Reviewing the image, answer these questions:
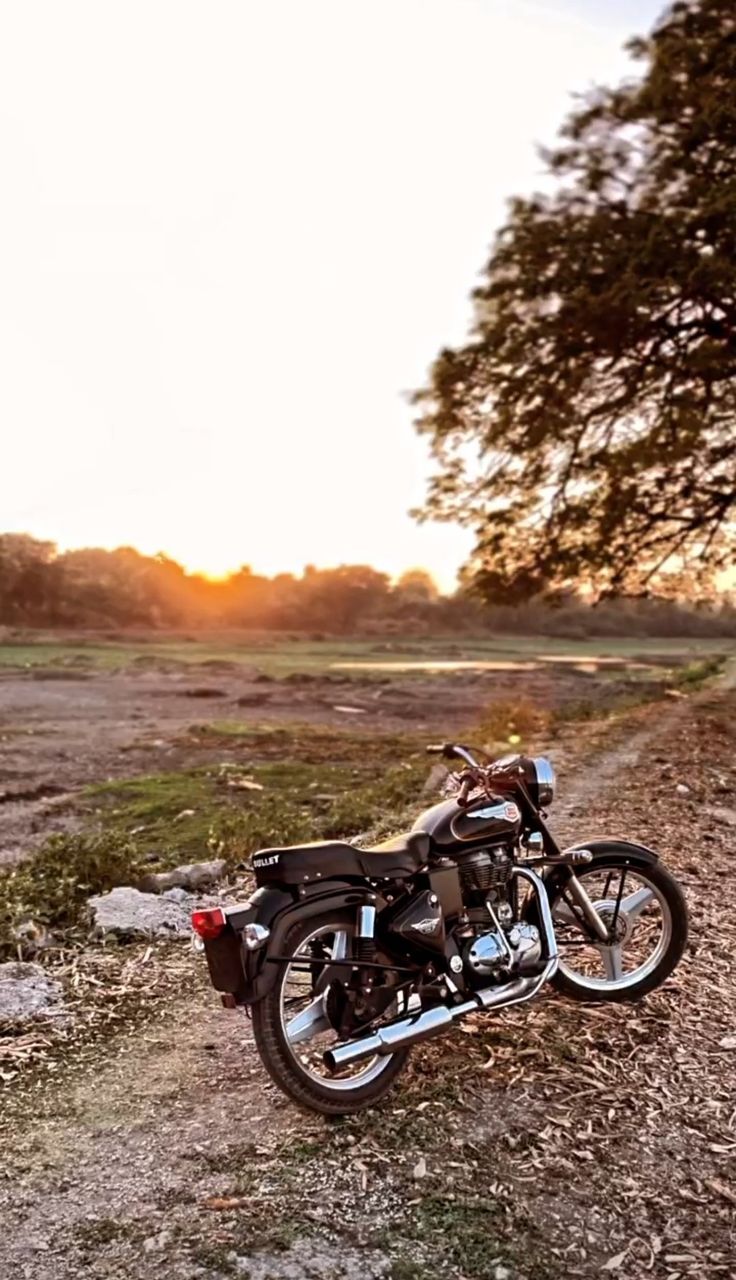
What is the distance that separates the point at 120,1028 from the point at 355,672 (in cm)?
3815

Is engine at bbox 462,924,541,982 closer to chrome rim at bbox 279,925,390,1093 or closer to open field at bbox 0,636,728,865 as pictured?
chrome rim at bbox 279,925,390,1093

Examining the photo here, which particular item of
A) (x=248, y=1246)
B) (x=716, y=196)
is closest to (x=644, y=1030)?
(x=248, y=1246)

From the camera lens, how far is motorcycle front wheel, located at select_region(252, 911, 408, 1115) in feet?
13.9

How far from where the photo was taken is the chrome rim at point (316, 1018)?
4.38 metres

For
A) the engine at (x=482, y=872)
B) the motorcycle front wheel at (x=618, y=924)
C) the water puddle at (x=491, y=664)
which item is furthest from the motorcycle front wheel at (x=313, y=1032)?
the water puddle at (x=491, y=664)

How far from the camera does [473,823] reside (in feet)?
15.9

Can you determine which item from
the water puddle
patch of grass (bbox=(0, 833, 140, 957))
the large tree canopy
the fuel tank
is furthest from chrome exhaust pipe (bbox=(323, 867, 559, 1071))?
the water puddle

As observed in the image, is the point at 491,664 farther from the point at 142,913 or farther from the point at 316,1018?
the point at 316,1018

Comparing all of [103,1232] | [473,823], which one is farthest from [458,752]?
[103,1232]

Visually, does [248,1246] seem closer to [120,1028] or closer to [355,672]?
[120,1028]

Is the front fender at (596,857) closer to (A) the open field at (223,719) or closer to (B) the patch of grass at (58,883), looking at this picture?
(B) the patch of grass at (58,883)

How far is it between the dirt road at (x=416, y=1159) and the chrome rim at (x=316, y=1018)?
18 centimetres

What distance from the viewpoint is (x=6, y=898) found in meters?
7.55

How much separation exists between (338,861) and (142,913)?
326 centimetres
